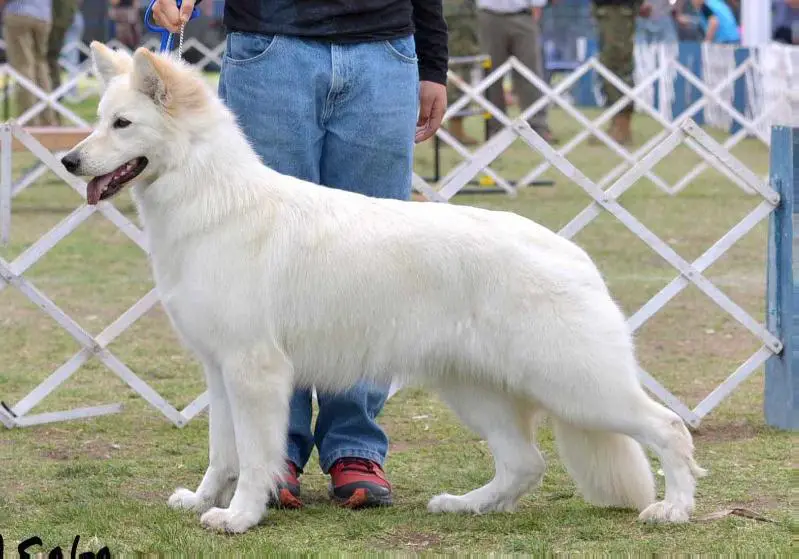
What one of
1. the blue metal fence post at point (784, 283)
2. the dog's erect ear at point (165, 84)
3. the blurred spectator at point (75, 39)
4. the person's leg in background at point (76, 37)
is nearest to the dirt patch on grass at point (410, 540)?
the dog's erect ear at point (165, 84)

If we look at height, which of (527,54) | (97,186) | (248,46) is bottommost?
(527,54)

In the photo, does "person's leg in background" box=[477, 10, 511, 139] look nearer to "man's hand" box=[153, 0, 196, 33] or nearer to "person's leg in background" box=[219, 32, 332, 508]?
"person's leg in background" box=[219, 32, 332, 508]

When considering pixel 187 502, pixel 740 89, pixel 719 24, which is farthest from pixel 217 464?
pixel 719 24

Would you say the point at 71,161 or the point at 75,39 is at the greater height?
the point at 71,161

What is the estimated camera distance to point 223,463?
4.20 metres

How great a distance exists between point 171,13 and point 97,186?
71 cm

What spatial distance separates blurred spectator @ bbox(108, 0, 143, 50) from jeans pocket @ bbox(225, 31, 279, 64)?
20286mm

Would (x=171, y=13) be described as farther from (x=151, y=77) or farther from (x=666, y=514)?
(x=666, y=514)

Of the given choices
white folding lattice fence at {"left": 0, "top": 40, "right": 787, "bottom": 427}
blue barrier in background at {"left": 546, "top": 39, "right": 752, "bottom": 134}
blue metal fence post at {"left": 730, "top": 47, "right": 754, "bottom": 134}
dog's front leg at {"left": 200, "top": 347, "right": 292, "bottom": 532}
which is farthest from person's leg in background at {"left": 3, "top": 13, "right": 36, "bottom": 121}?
dog's front leg at {"left": 200, "top": 347, "right": 292, "bottom": 532}

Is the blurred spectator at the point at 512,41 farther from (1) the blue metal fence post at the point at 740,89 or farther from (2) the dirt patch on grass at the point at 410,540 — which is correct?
(2) the dirt patch on grass at the point at 410,540

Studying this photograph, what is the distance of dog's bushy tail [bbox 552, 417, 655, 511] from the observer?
160 inches

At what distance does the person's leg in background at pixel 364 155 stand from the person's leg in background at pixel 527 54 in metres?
9.04

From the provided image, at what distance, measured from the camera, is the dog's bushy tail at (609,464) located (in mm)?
4062

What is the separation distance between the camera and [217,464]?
4.20 meters
